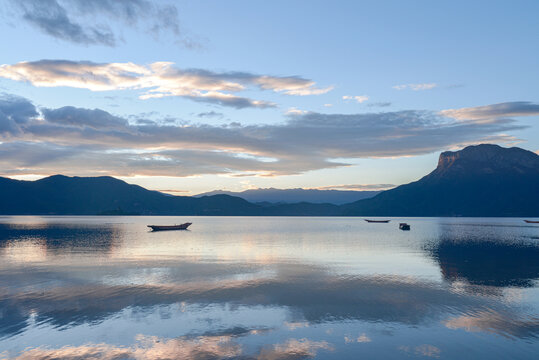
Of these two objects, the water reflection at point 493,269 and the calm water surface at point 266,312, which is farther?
the water reflection at point 493,269

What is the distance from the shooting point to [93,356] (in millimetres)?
18875

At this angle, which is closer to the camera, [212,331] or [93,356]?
[93,356]

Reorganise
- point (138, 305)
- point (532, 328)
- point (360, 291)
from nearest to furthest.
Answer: point (532, 328) < point (138, 305) < point (360, 291)

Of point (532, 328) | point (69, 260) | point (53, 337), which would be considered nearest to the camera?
point (53, 337)

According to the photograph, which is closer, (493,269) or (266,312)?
(266,312)

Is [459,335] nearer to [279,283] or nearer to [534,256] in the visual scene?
[279,283]

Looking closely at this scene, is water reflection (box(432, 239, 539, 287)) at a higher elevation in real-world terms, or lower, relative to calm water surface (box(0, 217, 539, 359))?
lower

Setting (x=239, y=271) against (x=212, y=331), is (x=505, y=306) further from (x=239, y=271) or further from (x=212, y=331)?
(x=239, y=271)

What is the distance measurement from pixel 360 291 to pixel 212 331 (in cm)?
1779

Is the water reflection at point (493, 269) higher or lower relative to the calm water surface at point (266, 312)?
lower

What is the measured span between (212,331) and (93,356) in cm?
719

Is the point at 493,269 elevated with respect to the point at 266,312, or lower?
lower

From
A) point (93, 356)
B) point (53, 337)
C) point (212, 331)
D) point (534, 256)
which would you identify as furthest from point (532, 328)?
point (534, 256)

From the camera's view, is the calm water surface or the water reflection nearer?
the calm water surface
